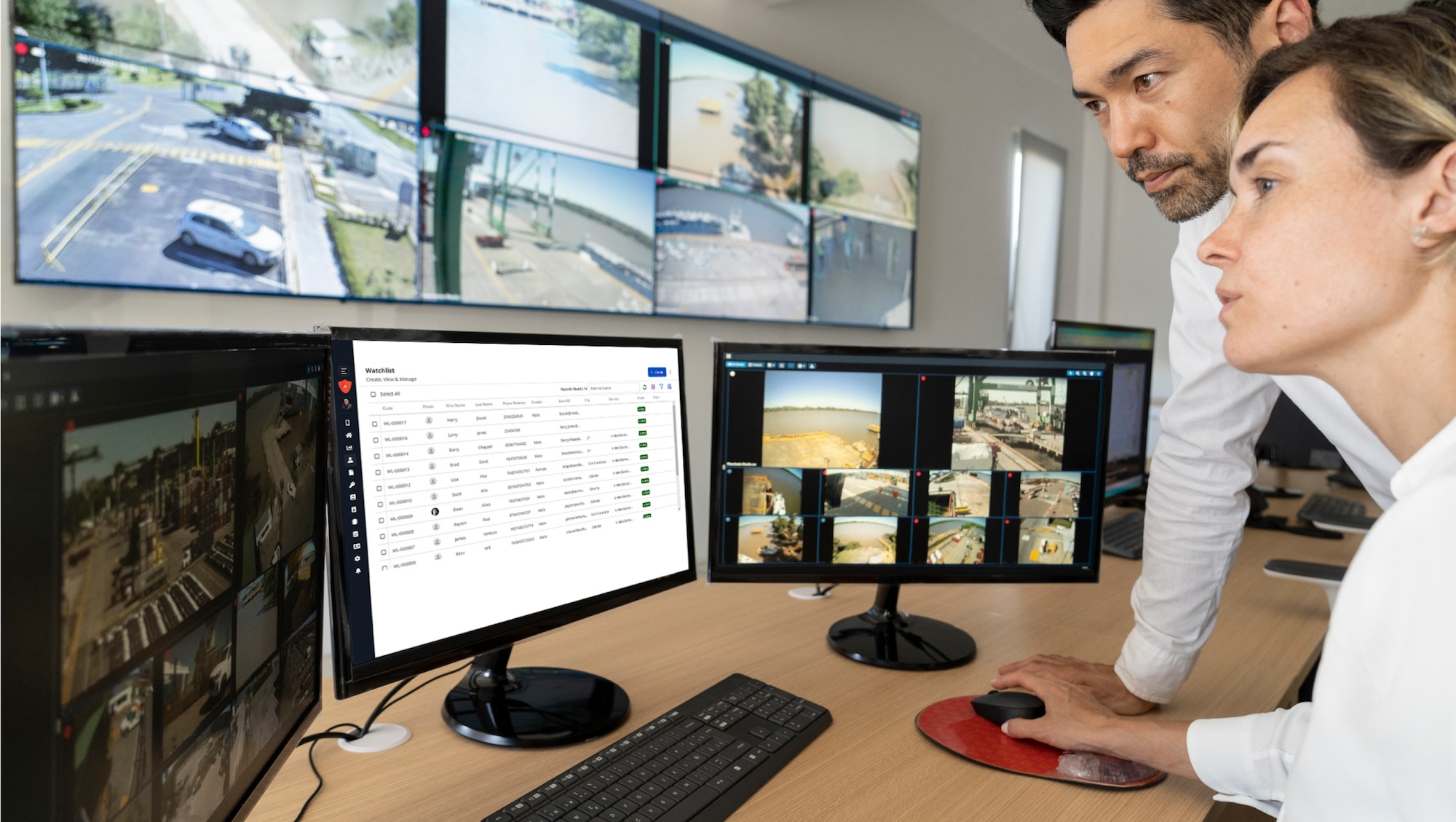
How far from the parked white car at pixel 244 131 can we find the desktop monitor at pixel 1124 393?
1.88 m

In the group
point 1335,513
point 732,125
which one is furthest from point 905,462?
point 732,125

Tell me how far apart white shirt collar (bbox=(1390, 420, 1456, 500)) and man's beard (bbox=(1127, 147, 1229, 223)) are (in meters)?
0.68

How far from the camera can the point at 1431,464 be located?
24.8 inches

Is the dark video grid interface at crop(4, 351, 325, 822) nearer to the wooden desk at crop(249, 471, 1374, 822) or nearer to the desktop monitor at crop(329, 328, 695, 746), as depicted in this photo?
the desktop monitor at crop(329, 328, 695, 746)

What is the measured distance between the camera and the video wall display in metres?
1.73

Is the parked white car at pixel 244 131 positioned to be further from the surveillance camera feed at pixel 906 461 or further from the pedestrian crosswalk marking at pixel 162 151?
the surveillance camera feed at pixel 906 461

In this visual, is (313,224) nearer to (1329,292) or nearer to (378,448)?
(378,448)

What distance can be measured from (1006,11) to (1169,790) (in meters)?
4.06

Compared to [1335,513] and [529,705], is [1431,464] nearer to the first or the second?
[529,705]

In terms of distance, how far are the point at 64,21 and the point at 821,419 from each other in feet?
5.47

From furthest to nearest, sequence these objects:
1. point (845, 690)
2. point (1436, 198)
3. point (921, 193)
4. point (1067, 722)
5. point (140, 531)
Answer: point (921, 193)
point (845, 690)
point (1067, 722)
point (1436, 198)
point (140, 531)

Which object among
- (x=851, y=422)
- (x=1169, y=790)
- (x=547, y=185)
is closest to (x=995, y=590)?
(x=851, y=422)

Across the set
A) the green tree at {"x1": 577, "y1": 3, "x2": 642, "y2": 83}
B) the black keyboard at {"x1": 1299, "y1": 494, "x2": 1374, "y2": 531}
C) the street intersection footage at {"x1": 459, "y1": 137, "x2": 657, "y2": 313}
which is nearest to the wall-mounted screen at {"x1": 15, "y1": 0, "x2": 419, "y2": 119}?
the street intersection footage at {"x1": 459, "y1": 137, "x2": 657, "y2": 313}

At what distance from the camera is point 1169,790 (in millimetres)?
911
